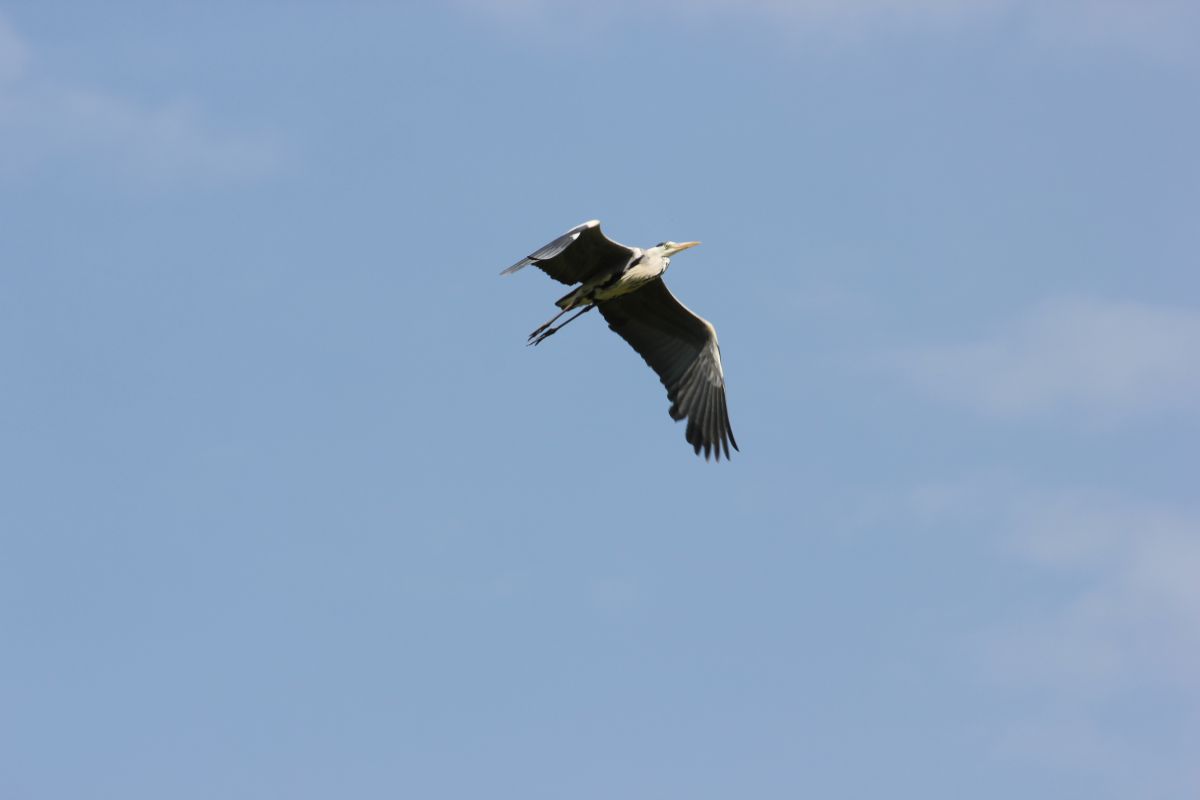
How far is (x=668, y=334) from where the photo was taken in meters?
19.9

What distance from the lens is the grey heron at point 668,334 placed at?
61.1 feet

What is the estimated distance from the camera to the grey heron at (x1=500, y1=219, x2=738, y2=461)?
1862cm

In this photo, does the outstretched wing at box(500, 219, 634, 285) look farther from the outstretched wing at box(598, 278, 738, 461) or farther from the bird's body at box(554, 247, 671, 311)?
the outstretched wing at box(598, 278, 738, 461)

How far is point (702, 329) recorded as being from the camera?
64.7 feet

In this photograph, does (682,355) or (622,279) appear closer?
(622,279)

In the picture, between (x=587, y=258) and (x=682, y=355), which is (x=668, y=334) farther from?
(x=587, y=258)

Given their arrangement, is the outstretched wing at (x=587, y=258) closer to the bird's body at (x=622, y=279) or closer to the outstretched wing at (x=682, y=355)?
the bird's body at (x=622, y=279)

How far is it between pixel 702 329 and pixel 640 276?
165 centimetres

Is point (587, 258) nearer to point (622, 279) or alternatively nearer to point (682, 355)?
point (622, 279)

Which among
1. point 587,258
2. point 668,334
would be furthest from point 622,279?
point 668,334

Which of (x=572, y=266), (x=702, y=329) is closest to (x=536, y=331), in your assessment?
(x=572, y=266)

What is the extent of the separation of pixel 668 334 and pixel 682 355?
1.13 ft

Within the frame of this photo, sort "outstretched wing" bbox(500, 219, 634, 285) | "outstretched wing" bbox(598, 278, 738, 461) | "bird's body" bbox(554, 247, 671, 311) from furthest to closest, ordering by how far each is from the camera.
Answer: "outstretched wing" bbox(598, 278, 738, 461), "bird's body" bbox(554, 247, 671, 311), "outstretched wing" bbox(500, 219, 634, 285)

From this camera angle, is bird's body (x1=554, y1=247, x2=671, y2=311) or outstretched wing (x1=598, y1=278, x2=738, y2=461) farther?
outstretched wing (x1=598, y1=278, x2=738, y2=461)
